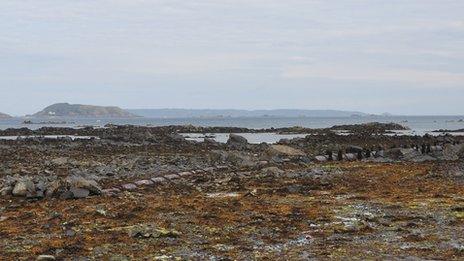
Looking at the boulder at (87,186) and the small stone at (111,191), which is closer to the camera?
the boulder at (87,186)

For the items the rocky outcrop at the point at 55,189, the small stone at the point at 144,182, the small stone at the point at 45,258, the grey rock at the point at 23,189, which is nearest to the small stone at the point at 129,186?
the small stone at the point at 144,182

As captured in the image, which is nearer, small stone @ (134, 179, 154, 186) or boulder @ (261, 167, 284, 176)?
small stone @ (134, 179, 154, 186)

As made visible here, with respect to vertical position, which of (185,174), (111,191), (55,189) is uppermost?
(55,189)

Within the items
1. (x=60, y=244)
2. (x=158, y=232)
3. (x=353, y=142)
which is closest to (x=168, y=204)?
(x=158, y=232)

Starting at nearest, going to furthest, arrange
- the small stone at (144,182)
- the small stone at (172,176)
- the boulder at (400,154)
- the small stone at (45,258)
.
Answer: the small stone at (45,258), the small stone at (144,182), the small stone at (172,176), the boulder at (400,154)

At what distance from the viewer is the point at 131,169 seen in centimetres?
2764

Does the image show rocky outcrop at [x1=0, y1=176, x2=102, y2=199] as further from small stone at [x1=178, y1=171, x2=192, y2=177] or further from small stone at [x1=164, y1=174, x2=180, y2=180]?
small stone at [x1=178, y1=171, x2=192, y2=177]

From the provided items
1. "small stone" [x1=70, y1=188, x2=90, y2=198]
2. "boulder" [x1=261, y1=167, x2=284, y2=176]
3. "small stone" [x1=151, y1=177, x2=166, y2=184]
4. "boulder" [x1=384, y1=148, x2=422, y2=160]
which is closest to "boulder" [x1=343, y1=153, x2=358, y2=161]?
"boulder" [x1=384, y1=148, x2=422, y2=160]

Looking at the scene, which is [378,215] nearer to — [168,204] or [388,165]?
[168,204]

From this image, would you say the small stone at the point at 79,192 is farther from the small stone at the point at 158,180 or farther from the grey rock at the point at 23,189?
the small stone at the point at 158,180

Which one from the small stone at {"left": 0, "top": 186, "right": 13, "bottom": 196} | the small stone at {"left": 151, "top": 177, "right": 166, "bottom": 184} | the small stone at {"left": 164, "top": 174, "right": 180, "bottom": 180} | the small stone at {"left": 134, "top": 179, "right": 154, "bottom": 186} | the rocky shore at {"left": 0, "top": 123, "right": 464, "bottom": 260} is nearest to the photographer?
the rocky shore at {"left": 0, "top": 123, "right": 464, "bottom": 260}

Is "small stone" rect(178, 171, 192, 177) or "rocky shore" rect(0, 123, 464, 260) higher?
"rocky shore" rect(0, 123, 464, 260)

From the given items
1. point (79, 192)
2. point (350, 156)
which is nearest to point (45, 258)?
point (79, 192)

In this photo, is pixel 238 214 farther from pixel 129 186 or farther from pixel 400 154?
pixel 400 154
